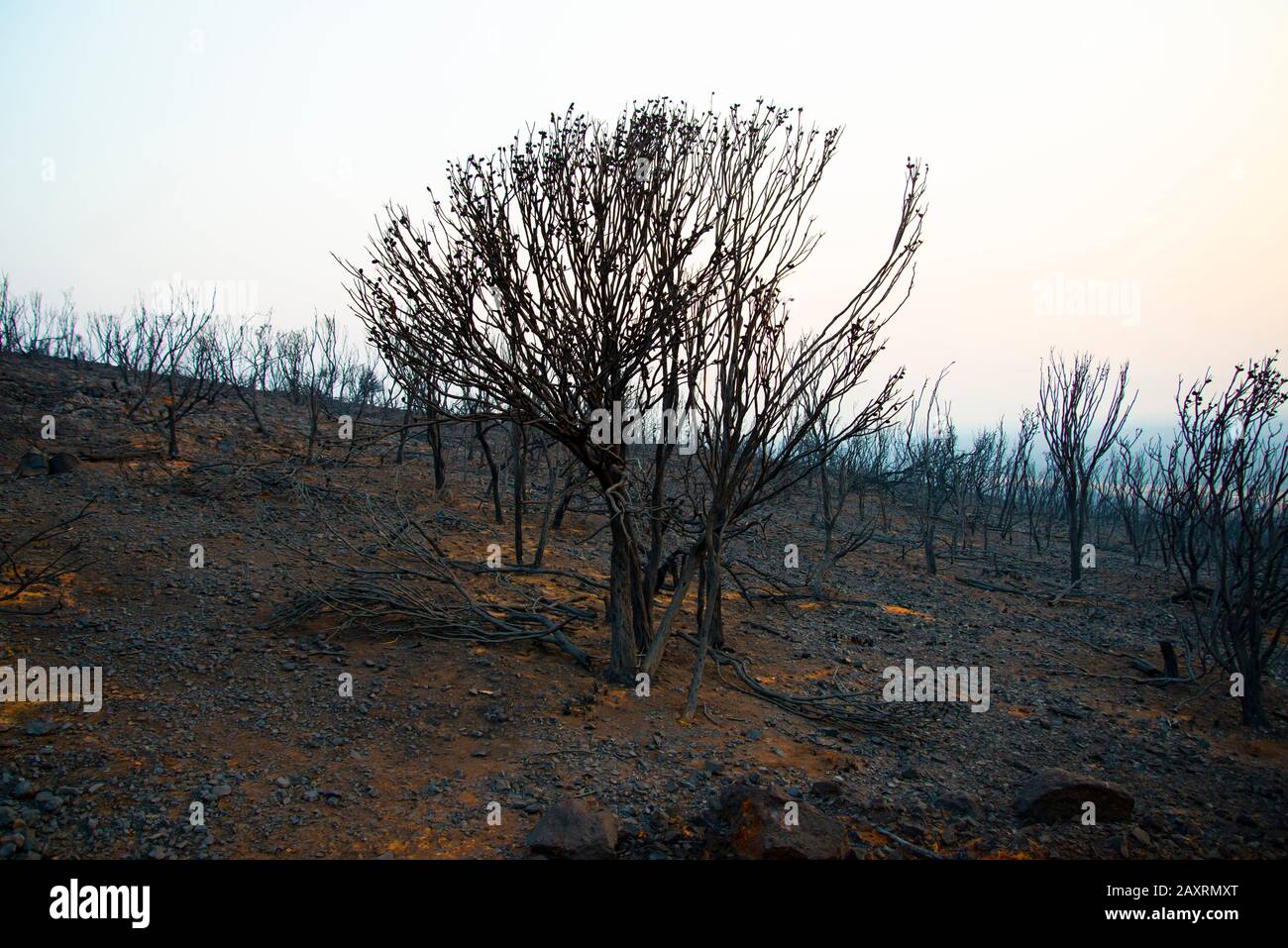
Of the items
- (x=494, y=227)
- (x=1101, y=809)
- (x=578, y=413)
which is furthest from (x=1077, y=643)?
(x=494, y=227)

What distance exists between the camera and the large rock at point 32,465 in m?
10.4

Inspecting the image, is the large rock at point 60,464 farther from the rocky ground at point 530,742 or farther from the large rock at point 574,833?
the large rock at point 574,833

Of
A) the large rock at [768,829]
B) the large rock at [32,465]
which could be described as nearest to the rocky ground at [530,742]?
the large rock at [768,829]

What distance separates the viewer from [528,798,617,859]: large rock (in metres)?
3.68

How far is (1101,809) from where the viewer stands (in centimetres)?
423

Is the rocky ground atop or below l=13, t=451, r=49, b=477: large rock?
below

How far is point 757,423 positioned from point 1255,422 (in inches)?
200

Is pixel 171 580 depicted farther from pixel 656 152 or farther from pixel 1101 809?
pixel 1101 809

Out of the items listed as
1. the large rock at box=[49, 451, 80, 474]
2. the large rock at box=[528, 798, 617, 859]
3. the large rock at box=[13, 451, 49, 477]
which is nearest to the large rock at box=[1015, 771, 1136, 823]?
the large rock at box=[528, 798, 617, 859]

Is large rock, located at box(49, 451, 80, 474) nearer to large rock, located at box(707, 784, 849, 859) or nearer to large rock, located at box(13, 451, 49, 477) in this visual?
large rock, located at box(13, 451, 49, 477)

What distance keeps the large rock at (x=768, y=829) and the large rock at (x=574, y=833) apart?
565 millimetres

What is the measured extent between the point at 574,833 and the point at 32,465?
11.2 meters

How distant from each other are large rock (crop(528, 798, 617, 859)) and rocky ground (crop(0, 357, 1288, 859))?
0.5 inches

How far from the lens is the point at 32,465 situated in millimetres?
10508
